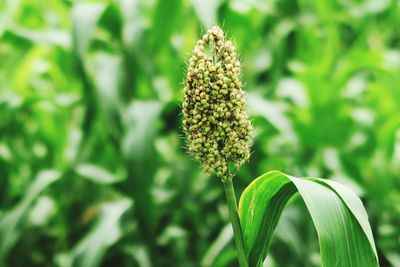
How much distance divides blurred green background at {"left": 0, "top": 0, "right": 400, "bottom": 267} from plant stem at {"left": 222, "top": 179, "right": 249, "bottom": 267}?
0.98 m

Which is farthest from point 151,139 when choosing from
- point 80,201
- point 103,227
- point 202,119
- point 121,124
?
point 202,119

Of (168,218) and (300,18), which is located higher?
(300,18)

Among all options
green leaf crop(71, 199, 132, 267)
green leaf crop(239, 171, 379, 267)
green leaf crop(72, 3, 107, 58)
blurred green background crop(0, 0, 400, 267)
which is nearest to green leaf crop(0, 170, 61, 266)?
blurred green background crop(0, 0, 400, 267)

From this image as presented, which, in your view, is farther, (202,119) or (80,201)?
(80,201)

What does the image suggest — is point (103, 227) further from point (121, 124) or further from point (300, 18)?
point (300, 18)

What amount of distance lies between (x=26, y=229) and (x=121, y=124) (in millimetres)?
602

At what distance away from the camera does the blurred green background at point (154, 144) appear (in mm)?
2178

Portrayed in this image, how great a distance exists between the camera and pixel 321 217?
887mm

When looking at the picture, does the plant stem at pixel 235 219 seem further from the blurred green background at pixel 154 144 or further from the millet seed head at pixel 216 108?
the blurred green background at pixel 154 144

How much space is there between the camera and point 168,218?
7.90 ft

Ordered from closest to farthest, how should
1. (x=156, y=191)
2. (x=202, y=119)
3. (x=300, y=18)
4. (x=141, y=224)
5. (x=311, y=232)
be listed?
(x=202, y=119) → (x=141, y=224) → (x=311, y=232) → (x=156, y=191) → (x=300, y=18)

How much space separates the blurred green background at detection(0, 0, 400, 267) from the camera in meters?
2.18

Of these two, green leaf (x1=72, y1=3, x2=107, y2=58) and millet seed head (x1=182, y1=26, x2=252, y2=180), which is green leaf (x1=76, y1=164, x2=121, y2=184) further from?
millet seed head (x1=182, y1=26, x2=252, y2=180)

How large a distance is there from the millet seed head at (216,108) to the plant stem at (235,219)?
47 millimetres
